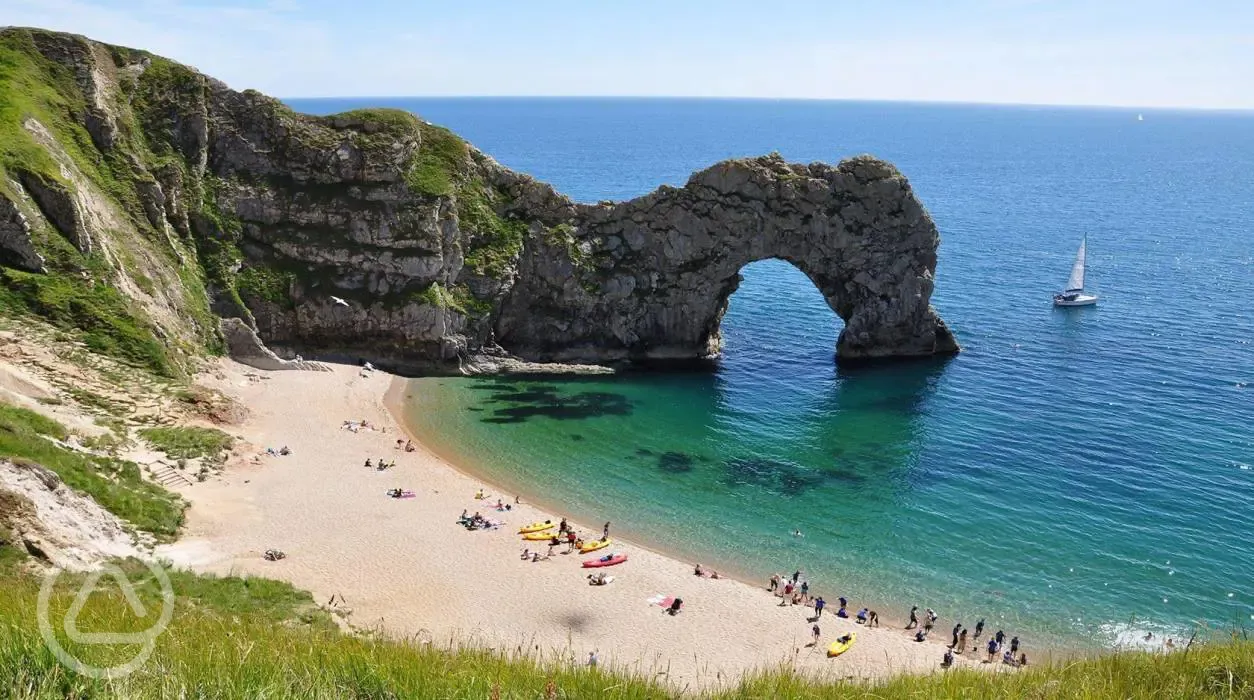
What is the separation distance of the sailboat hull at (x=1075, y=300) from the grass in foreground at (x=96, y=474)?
274 feet

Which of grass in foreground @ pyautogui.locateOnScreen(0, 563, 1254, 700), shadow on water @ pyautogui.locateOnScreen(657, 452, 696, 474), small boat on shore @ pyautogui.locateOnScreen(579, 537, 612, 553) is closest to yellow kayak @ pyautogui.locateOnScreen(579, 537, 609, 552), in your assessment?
small boat on shore @ pyautogui.locateOnScreen(579, 537, 612, 553)

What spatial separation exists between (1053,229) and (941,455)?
95.8 meters

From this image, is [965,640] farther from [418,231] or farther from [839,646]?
[418,231]

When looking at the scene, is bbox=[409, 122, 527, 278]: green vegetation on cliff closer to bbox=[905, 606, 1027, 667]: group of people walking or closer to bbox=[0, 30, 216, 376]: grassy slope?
bbox=[0, 30, 216, 376]: grassy slope

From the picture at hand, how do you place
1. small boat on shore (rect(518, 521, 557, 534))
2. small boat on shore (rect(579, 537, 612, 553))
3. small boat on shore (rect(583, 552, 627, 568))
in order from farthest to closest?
small boat on shore (rect(518, 521, 557, 534)), small boat on shore (rect(579, 537, 612, 553)), small boat on shore (rect(583, 552, 627, 568))

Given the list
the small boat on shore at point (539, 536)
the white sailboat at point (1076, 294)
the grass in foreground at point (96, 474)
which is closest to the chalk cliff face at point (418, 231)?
the grass in foreground at point (96, 474)

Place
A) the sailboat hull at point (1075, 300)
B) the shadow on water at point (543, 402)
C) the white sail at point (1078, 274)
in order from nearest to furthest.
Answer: the shadow on water at point (543, 402) → the sailboat hull at point (1075, 300) → the white sail at point (1078, 274)

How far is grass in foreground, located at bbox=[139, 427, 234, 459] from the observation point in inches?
1677

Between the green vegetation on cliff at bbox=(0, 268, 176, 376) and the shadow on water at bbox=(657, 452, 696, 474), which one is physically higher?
the green vegetation on cliff at bbox=(0, 268, 176, 376)

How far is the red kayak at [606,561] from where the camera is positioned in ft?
127

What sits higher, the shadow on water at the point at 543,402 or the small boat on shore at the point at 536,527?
the shadow on water at the point at 543,402

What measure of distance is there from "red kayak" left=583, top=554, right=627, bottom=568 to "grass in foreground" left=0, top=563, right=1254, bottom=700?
23413 mm

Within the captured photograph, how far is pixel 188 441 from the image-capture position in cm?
4403

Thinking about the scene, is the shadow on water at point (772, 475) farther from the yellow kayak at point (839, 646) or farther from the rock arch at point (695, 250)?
the rock arch at point (695, 250)
